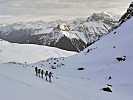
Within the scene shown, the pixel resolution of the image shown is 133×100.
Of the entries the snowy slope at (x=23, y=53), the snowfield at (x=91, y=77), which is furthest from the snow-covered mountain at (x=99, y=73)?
the snowy slope at (x=23, y=53)

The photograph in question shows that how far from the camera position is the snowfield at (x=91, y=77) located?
14495 millimetres

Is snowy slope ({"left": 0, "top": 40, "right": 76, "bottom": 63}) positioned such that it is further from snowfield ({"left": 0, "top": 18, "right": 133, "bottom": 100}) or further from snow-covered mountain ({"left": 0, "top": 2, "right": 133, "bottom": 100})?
snowfield ({"left": 0, "top": 18, "right": 133, "bottom": 100})

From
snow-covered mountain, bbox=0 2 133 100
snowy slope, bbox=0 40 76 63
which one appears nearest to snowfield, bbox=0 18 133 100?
snow-covered mountain, bbox=0 2 133 100

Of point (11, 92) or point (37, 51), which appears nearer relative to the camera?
point (11, 92)

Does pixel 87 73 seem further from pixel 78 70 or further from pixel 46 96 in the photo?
pixel 46 96

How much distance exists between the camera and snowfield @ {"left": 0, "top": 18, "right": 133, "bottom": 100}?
1449 centimetres

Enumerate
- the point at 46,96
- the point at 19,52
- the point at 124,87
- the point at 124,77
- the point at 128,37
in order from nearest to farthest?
the point at 46,96
the point at 124,87
the point at 124,77
the point at 128,37
the point at 19,52

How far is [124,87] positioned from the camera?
37594mm

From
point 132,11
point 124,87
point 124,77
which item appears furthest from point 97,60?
point 132,11

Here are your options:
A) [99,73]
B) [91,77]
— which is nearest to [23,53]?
[99,73]

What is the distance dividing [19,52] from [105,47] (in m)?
85.4

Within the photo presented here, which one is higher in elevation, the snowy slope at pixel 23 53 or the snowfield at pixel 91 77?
the snowfield at pixel 91 77

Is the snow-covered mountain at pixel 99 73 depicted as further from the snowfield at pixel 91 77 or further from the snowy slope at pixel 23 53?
the snowy slope at pixel 23 53

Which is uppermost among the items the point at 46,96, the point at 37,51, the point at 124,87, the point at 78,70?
the point at 46,96
